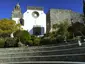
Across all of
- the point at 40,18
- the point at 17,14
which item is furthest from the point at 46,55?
the point at 17,14

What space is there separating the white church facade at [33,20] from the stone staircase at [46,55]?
30303 millimetres

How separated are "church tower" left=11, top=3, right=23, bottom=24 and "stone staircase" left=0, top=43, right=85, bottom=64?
1246 inches

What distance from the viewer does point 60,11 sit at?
55281 millimetres

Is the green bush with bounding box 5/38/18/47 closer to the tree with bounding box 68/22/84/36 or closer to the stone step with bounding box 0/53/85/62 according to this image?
the stone step with bounding box 0/53/85/62

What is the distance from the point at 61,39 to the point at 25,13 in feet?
96.4

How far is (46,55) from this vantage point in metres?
20.3

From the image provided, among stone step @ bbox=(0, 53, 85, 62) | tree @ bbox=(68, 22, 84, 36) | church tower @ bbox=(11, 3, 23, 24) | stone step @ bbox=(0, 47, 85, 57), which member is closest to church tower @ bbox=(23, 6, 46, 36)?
church tower @ bbox=(11, 3, 23, 24)

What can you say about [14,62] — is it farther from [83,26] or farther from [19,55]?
[83,26]

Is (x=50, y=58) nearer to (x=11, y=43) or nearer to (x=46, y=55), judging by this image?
(x=46, y=55)

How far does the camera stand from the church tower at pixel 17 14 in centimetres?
5454

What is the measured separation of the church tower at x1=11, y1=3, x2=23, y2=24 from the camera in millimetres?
54541

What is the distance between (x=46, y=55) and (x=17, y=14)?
122 ft

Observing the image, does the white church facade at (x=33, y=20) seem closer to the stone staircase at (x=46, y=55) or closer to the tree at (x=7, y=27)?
the tree at (x=7, y=27)

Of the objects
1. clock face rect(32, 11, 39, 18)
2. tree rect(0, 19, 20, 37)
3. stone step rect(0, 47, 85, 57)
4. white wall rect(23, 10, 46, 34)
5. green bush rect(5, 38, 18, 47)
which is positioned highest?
clock face rect(32, 11, 39, 18)
